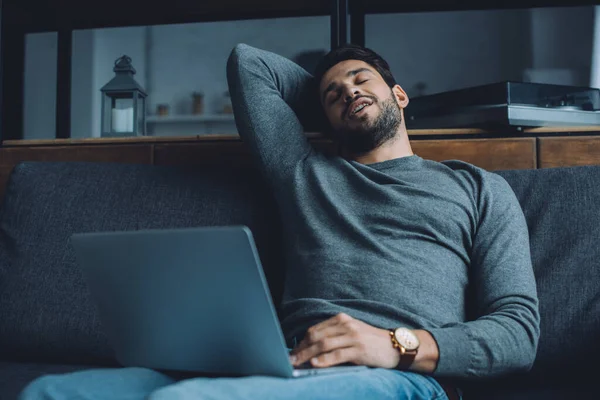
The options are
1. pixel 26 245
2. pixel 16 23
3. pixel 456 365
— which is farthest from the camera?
pixel 16 23

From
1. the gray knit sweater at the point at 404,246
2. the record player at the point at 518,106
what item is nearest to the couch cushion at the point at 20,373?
the gray knit sweater at the point at 404,246

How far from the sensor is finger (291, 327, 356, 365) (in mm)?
988

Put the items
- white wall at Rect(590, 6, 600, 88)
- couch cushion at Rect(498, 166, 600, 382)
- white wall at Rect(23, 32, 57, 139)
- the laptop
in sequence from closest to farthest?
the laptop < couch cushion at Rect(498, 166, 600, 382) < white wall at Rect(590, 6, 600, 88) < white wall at Rect(23, 32, 57, 139)

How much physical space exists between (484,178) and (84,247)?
876 millimetres

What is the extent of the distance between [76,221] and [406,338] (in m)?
0.90

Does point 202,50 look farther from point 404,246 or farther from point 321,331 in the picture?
point 321,331

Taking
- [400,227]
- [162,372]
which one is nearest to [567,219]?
[400,227]

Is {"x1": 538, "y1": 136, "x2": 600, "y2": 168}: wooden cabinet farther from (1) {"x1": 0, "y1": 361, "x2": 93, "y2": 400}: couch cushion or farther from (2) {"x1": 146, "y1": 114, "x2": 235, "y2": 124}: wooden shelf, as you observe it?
(2) {"x1": 146, "y1": 114, "x2": 235, "y2": 124}: wooden shelf

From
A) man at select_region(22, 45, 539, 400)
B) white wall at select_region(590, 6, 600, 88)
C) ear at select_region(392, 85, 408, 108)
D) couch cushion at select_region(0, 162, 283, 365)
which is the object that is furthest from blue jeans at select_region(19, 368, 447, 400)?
white wall at select_region(590, 6, 600, 88)

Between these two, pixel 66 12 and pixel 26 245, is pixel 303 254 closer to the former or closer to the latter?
pixel 26 245

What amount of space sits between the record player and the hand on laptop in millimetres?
838

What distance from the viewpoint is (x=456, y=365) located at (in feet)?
3.49

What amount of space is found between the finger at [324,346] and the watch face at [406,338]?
3.6 inches

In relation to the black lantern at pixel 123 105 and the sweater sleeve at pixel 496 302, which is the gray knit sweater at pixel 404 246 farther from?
the black lantern at pixel 123 105
